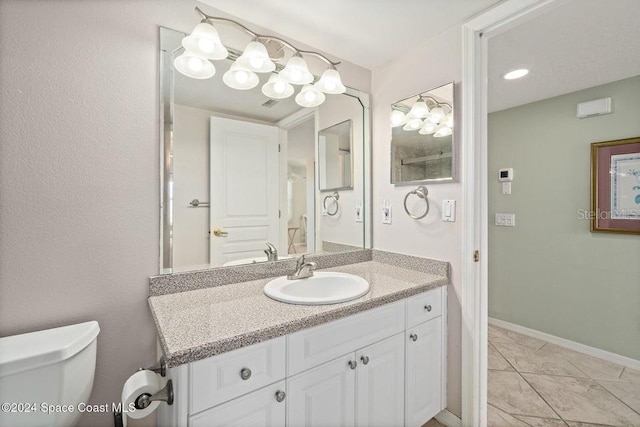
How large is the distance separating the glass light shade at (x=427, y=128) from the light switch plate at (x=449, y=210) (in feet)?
1.38

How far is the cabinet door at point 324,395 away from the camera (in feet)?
3.15

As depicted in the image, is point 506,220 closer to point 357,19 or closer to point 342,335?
point 357,19

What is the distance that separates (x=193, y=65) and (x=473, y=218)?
1540 mm

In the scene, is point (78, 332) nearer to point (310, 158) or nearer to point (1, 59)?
point (1, 59)

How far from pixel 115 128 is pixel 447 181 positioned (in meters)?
1.59

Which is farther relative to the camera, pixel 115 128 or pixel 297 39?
pixel 297 39

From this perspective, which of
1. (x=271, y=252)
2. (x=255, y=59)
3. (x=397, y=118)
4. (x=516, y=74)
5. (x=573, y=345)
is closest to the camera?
(x=255, y=59)

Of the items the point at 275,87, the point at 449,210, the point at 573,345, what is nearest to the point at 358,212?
the point at 449,210

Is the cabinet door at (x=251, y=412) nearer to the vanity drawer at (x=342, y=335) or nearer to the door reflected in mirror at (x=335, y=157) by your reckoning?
the vanity drawer at (x=342, y=335)

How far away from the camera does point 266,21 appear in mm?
1442

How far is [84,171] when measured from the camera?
1.06m

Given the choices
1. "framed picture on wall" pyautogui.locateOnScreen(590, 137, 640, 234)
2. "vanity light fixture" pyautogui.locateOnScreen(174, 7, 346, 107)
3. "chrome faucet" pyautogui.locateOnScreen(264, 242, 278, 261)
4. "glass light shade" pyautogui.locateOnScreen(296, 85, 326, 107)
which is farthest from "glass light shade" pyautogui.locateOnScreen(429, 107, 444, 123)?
"framed picture on wall" pyautogui.locateOnScreen(590, 137, 640, 234)

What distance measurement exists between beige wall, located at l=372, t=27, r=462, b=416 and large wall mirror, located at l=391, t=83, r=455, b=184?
1.9 inches

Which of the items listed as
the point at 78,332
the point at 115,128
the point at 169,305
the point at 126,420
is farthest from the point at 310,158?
the point at 126,420
